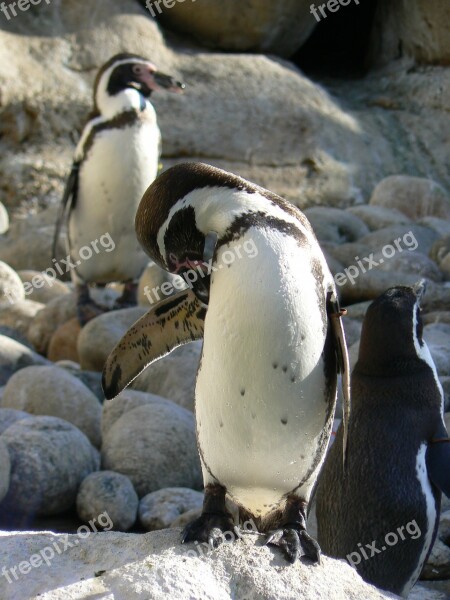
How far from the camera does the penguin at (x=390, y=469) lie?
292cm

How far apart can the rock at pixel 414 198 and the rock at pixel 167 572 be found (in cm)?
694

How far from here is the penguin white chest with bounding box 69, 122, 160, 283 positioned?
231 inches

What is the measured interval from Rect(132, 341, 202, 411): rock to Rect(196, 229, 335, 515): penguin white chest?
2301 mm

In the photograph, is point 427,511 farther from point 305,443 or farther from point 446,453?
point 305,443

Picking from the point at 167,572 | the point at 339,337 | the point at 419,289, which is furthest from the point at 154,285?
the point at 167,572

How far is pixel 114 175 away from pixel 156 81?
2.15 feet

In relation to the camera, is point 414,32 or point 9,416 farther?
point 414,32

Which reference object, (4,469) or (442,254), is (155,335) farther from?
(442,254)

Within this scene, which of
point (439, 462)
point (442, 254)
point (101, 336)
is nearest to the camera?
point (439, 462)

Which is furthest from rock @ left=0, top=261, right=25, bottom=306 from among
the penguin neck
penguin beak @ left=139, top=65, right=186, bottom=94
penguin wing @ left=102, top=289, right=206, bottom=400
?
penguin wing @ left=102, top=289, right=206, bottom=400

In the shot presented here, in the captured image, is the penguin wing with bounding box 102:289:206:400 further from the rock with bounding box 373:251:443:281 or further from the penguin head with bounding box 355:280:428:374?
the rock with bounding box 373:251:443:281

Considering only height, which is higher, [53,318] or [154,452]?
[154,452]

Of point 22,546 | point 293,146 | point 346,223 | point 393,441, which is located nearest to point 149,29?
point 293,146

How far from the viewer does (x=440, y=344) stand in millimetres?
4637
